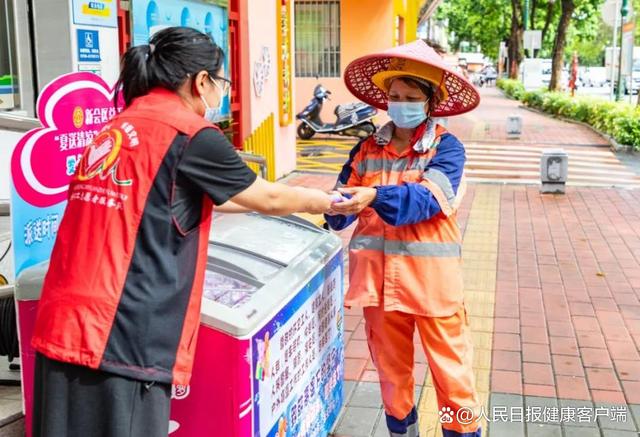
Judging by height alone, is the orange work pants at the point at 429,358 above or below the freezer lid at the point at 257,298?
below

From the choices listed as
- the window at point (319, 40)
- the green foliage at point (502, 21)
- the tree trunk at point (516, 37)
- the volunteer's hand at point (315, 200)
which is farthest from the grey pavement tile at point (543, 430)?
the tree trunk at point (516, 37)

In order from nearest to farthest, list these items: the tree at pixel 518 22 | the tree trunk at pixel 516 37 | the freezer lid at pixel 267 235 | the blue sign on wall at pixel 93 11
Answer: the freezer lid at pixel 267 235 < the blue sign on wall at pixel 93 11 < the tree at pixel 518 22 < the tree trunk at pixel 516 37

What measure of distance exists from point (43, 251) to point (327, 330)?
3.87 feet

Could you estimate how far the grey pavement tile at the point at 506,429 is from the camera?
356 cm

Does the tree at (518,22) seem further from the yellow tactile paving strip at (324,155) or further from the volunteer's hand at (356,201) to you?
the volunteer's hand at (356,201)

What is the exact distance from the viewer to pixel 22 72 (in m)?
4.82

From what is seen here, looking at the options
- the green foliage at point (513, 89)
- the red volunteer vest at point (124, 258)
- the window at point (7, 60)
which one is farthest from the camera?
the green foliage at point (513, 89)

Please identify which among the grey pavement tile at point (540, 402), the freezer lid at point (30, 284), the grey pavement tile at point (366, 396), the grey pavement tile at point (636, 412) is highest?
the freezer lid at point (30, 284)

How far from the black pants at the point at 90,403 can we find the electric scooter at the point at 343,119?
12.9 m

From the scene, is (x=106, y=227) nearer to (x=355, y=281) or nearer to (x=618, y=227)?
(x=355, y=281)

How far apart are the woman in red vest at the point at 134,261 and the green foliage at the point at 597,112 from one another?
13718mm

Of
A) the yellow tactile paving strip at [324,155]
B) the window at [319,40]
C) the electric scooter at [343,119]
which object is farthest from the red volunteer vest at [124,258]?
the window at [319,40]

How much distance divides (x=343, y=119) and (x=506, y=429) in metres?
11.8

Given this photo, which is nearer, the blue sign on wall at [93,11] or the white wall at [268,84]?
the blue sign on wall at [93,11]
